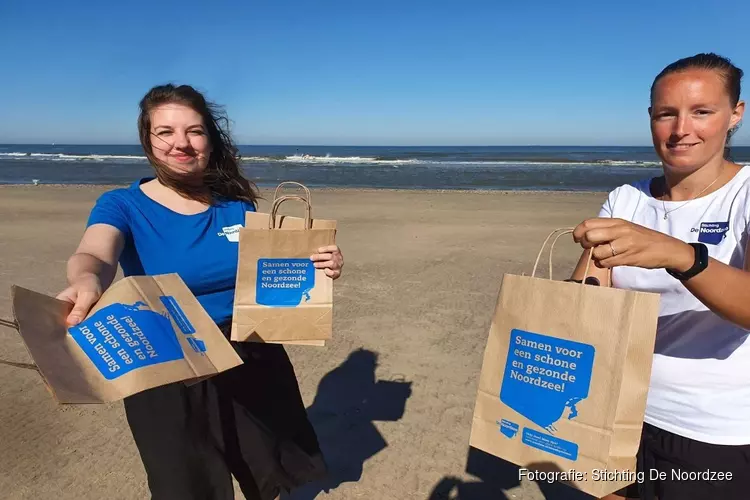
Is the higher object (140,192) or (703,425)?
(140,192)

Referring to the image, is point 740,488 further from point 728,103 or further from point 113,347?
point 113,347

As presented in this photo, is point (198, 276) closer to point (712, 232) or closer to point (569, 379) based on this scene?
point (569, 379)

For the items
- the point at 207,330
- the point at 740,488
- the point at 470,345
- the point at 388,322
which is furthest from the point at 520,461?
the point at 388,322

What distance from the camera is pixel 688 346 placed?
164cm

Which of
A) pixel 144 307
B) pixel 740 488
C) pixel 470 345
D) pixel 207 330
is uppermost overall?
pixel 144 307

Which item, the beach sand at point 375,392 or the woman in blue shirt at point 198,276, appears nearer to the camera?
the woman in blue shirt at point 198,276

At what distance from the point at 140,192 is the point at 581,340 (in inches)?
69.3

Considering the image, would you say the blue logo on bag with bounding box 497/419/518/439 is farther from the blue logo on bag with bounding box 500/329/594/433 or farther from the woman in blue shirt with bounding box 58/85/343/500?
the woman in blue shirt with bounding box 58/85/343/500

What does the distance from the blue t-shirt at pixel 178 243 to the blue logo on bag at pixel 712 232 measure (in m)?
1.73

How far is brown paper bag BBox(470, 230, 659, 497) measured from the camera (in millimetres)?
1459

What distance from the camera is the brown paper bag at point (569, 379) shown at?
146cm

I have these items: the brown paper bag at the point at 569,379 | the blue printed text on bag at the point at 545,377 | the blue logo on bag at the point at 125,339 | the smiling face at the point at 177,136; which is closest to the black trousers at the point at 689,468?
the brown paper bag at the point at 569,379

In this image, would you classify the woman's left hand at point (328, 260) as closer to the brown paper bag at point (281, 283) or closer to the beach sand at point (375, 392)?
the brown paper bag at point (281, 283)

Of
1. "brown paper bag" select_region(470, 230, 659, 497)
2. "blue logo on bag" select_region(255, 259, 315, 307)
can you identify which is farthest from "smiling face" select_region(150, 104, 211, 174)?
"brown paper bag" select_region(470, 230, 659, 497)
